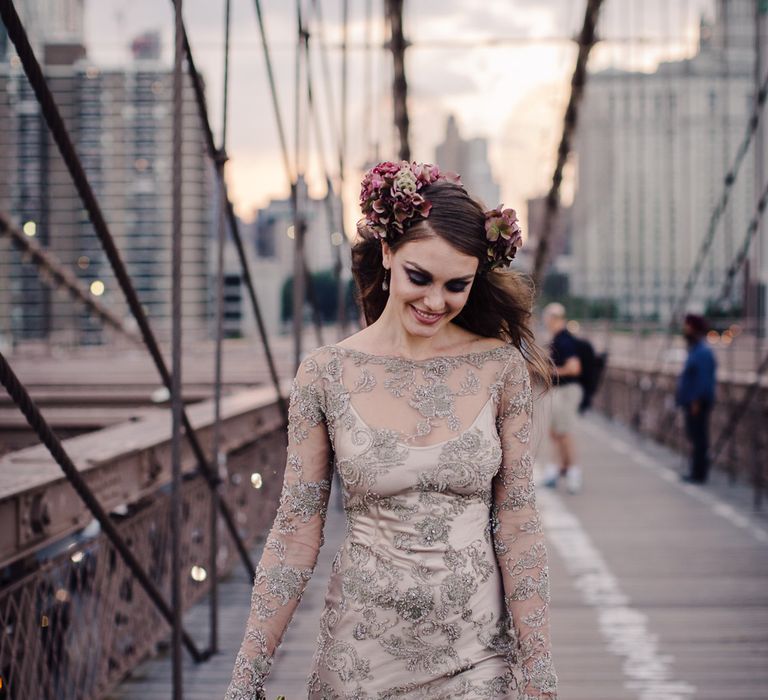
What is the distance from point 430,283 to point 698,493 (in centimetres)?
730

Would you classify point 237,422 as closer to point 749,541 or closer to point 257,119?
point 749,541

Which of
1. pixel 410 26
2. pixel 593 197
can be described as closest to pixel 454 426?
pixel 410 26

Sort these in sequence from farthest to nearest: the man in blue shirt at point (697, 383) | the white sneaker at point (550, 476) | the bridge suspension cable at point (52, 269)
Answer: the white sneaker at point (550, 476), the man in blue shirt at point (697, 383), the bridge suspension cable at point (52, 269)

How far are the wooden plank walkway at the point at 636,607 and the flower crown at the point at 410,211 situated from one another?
2.31 metres

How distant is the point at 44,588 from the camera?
10.4 feet

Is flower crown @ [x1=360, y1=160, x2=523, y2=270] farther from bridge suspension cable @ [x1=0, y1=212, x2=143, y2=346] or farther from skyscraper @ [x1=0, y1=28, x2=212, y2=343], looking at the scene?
bridge suspension cable @ [x1=0, y1=212, x2=143, y2=346]

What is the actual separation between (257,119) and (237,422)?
4.67m

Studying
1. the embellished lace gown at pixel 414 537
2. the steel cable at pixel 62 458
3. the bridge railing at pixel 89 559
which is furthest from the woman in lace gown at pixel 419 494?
the steel cable at pixel 62 458

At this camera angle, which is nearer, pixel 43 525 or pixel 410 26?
pixel 43 525

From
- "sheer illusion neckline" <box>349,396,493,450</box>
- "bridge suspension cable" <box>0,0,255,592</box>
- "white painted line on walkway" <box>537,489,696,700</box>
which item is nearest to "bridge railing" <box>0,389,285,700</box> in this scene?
"bridge suspension cable" <box>0,0,255,592</box>

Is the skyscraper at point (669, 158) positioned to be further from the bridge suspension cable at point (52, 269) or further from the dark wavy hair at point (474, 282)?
the dark wavy hair at point (474, 282)

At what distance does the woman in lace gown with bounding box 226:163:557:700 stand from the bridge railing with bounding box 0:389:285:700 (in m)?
0.53

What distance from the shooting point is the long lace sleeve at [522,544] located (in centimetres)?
190

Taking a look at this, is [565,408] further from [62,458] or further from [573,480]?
[62,458]
